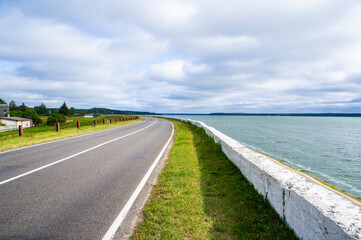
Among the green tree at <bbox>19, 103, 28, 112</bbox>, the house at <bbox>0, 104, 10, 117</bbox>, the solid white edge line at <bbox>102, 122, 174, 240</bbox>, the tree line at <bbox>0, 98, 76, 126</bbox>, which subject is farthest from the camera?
the green tree at <bbox>19, 103, 28, 112</bbox>

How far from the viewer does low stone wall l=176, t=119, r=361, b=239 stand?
2.27m

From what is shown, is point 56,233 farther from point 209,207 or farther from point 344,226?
point 344,226

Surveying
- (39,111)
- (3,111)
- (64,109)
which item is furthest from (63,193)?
(39,111)

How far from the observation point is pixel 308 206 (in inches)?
107

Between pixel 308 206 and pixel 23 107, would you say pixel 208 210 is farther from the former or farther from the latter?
pixel 23 107

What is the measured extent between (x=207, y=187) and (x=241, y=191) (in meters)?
0.90

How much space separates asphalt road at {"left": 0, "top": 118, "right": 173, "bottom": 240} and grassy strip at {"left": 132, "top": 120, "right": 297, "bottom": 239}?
30.5 inches

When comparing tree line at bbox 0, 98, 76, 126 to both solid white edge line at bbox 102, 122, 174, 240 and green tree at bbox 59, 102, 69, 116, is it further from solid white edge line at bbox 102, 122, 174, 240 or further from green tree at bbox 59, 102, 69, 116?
solid white edge line at bbox 102, 122, 174, 240

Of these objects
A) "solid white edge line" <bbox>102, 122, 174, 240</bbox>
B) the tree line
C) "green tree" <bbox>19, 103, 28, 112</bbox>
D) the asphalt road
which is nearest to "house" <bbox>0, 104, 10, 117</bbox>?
the tree line

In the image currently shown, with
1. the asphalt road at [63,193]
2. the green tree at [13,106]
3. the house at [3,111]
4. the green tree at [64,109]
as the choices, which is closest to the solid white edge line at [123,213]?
the asphalt road at [63,193]

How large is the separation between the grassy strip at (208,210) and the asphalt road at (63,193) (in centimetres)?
77

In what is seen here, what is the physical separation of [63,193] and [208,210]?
10.9 feet

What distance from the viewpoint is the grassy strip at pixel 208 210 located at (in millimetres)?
3211

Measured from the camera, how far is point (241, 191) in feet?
15.8
